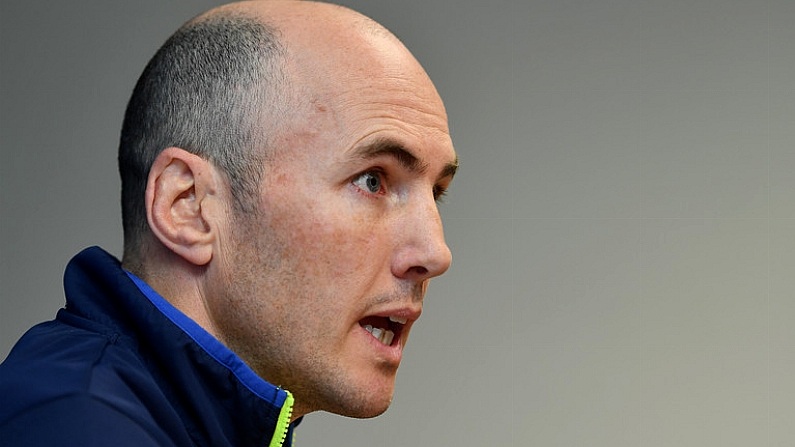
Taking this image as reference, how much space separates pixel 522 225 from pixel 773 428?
0.81m

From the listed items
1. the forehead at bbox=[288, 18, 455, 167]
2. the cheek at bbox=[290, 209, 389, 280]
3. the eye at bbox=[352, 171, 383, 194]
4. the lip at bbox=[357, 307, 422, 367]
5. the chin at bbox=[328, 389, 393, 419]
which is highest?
the forehead at bbox=[288, 18, 455, 167]

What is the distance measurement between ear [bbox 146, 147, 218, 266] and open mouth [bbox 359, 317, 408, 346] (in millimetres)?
200

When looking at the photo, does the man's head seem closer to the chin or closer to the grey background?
the chin

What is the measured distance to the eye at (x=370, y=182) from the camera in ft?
3.68

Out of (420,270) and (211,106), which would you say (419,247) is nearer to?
(420,270)

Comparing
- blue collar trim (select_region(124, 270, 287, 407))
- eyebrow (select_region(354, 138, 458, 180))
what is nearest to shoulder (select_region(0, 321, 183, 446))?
blue collar trim (select_region(124, 270, 287, 407))

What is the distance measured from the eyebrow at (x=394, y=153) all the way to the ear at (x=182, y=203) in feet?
0.57

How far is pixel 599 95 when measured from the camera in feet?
8.38

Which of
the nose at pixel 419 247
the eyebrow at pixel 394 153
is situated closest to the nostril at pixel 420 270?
the nose at pixel 419 247

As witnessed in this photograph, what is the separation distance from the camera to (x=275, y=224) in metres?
1.09

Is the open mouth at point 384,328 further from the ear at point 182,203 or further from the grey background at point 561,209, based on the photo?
the grey background at point 561,209

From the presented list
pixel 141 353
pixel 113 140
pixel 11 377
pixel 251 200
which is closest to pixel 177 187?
pixel 251 200

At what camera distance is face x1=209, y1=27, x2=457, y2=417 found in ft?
3.59

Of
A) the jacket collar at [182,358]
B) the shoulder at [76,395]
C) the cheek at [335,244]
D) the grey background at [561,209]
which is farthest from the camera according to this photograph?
the grey background at [561,209]
